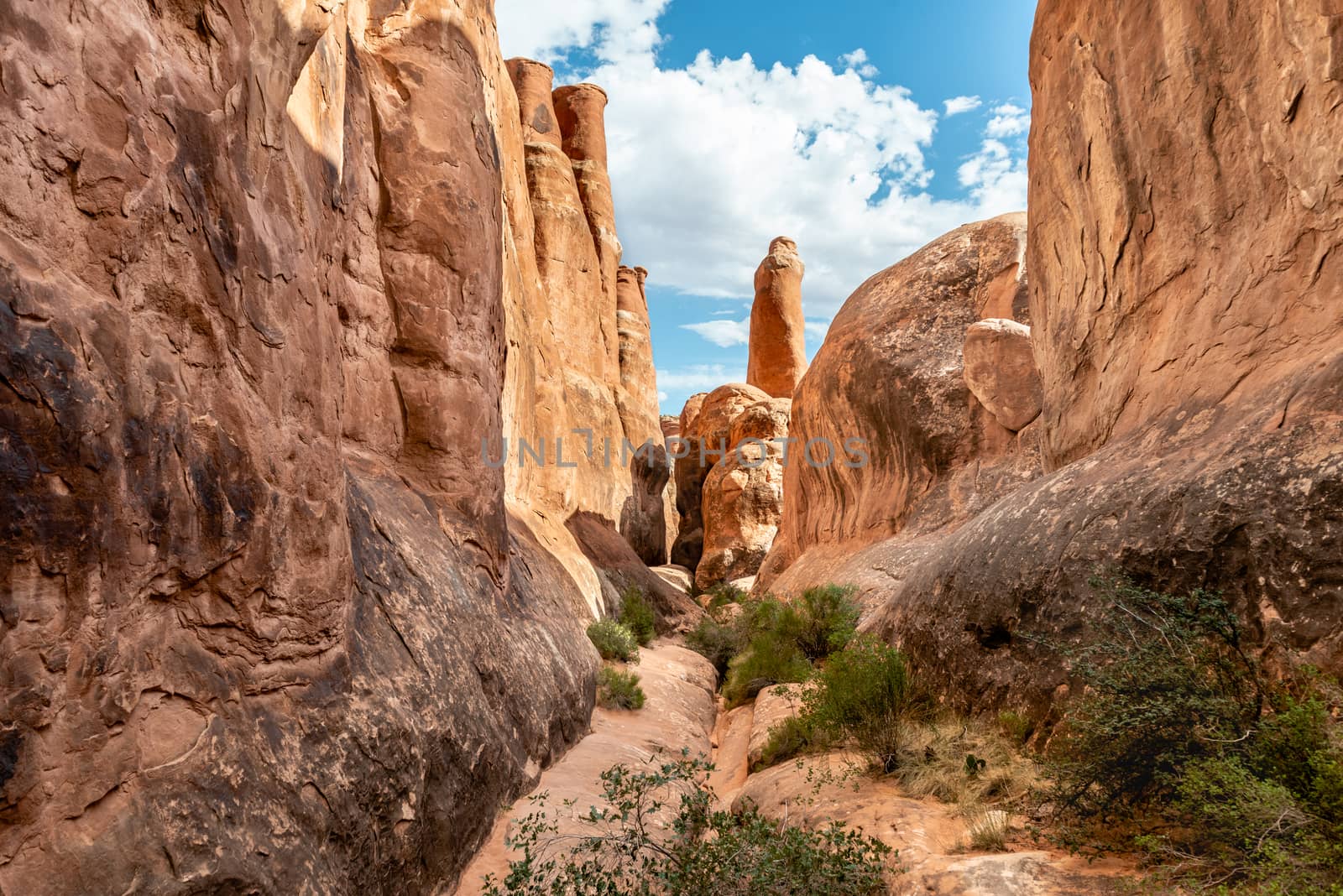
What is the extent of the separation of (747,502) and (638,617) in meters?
11.8

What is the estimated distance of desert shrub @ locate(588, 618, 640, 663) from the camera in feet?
30.6

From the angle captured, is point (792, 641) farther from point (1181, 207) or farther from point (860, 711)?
point (1181, 207)

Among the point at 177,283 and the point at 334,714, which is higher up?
the point at 177,283

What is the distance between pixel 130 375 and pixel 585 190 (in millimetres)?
21562

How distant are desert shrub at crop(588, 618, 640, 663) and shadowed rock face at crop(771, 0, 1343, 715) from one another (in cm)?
371

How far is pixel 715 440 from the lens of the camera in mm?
27500

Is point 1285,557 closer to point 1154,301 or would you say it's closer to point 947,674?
point 947,674

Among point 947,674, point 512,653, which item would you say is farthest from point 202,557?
point 947,674

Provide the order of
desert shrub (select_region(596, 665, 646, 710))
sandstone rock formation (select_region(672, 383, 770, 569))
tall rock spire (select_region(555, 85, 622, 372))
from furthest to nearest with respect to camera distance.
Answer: sandstone rock formation (select_region(672, 383, 770, 569)) → tall rock spire (select_region(555, 85, 622, 372)) → desert shrub (select_region(596, 665, 646, 710))

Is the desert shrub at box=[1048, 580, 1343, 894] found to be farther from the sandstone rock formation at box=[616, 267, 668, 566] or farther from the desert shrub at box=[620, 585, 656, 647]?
the sandstone rock formation at box=[616, 267, 668, 566]

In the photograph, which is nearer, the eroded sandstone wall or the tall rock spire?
the eroded sandstone wall

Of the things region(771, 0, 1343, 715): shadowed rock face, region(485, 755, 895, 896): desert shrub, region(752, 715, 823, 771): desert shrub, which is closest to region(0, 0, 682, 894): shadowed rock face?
region(485, 755, 895, 896): desert shrub

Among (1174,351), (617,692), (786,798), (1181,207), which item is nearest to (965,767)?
(786,798)

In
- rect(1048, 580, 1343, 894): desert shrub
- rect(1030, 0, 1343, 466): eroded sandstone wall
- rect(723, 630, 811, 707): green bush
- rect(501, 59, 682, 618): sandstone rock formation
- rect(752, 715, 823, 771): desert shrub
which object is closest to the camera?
rect(1048, 580, 1343, 894): desert shrub
